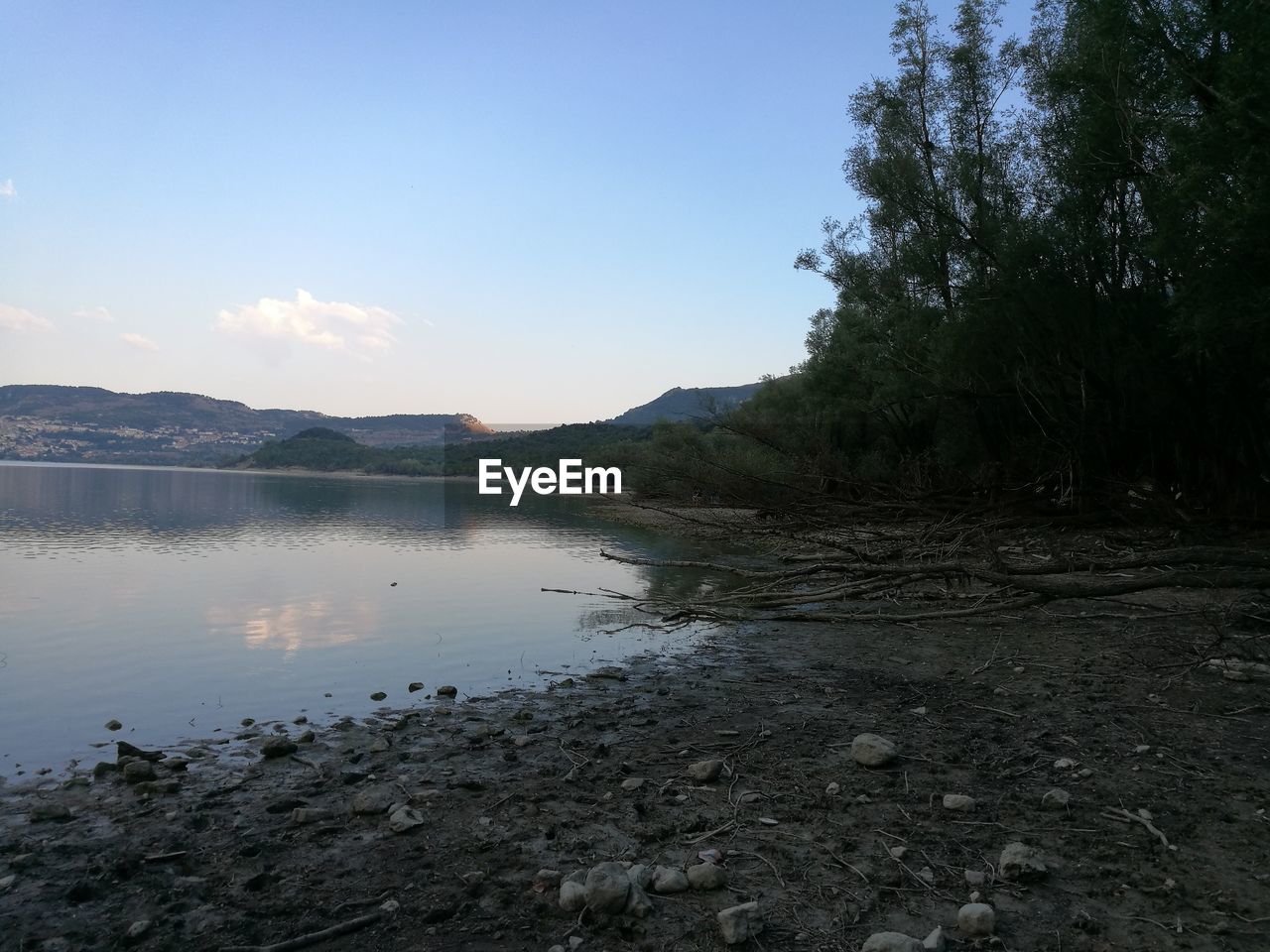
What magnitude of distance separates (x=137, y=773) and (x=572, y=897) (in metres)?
4.15

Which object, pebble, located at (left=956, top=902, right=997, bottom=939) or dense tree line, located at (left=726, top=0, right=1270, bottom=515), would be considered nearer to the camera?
pebble, located at (left=956, top=902, right=997, bottom=939)

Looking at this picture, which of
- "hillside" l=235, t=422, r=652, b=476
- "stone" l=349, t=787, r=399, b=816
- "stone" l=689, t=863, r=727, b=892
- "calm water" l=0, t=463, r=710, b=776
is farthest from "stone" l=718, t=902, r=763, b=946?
"hillside" l=235, t=422, r=652, b=476

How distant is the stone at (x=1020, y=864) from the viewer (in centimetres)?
405

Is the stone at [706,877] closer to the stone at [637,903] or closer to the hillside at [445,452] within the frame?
the stone at [637,903]

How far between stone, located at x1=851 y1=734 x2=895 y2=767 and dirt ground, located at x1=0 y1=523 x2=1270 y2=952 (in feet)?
0.35

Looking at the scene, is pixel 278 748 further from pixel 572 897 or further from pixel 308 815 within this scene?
pixel 572 897

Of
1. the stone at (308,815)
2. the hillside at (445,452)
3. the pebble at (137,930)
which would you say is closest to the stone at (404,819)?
the stone at (308,815)

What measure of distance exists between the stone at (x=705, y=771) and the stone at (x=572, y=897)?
1836 mm

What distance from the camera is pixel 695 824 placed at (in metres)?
4.96

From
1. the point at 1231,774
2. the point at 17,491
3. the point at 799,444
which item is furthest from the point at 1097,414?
the point at 17,491

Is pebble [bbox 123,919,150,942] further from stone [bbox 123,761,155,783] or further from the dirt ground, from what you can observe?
stone [bbox 123,761,155,783]

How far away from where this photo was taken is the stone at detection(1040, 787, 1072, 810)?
4988 mm

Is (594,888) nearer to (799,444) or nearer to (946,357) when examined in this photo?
(799,444)

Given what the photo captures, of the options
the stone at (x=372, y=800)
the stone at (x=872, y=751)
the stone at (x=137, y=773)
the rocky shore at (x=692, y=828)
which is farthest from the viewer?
the stone at (x=137, y=773)
